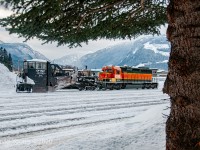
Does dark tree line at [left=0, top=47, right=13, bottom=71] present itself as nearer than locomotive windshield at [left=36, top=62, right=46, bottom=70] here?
No

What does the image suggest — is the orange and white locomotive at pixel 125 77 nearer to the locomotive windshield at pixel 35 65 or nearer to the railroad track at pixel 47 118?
the locomotive windshield at pixel 35 65

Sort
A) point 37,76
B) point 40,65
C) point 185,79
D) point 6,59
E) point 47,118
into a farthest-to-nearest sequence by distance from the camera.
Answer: point 6,59 < point 40,65 < point 37,76 < point 47,118 < point 185,79

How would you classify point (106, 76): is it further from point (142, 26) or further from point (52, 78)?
point (142, 26)

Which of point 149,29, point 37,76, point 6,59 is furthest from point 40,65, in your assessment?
point 6,59

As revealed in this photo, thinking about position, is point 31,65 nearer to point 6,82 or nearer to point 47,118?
point 6,82

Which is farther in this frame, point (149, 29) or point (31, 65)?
point (31, 65)

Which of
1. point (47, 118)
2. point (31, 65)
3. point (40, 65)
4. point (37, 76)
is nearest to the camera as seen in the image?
point (47, 118)

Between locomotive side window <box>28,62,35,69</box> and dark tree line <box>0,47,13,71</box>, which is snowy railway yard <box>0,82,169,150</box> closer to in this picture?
locomotive side window <box>28,62,35,69</box>

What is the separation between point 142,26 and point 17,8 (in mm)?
3180

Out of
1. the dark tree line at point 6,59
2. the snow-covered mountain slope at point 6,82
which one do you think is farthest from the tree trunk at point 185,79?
the dark tree line at point 6,59

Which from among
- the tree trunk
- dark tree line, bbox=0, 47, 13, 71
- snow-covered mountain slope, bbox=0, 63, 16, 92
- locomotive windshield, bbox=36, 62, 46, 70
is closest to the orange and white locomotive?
locomotive windshield, bbox=36, 62, 46, 70

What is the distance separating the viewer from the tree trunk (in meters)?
3.66

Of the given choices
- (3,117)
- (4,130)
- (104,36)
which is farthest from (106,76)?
(104,36)

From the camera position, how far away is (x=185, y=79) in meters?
3.70
